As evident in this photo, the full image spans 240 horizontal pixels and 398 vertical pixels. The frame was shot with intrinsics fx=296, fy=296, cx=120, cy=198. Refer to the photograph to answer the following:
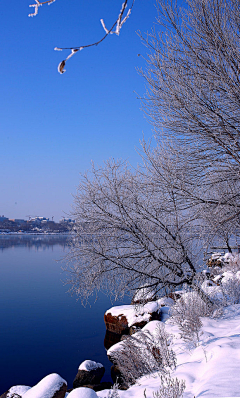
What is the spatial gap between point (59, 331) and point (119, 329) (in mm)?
3281

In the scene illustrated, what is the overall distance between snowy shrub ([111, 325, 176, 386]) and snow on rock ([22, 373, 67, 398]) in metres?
1.17

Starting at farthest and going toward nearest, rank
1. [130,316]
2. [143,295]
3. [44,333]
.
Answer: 1. [44,333]
2. [130,316]
3. [143,295]

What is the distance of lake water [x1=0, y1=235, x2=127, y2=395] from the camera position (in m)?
9.10

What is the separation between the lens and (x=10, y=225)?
12356cm

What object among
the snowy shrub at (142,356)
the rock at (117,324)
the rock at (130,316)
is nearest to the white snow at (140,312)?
the rock at (130,316)

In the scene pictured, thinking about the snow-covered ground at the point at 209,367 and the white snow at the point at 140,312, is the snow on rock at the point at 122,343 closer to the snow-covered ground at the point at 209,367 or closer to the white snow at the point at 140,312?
the snow-covered ground at the point at 209,367

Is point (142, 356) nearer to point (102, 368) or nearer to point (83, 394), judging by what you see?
point (83, 394)

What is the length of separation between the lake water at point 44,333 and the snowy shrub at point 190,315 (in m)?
2.93

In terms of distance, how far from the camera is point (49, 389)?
5.04 meters

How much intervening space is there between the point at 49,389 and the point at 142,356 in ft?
5.70

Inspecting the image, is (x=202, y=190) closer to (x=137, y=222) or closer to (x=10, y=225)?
(x=137, y=222)

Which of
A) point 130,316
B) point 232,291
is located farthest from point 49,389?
point 232,291

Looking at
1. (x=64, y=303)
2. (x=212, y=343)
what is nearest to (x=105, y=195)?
(x=212, y=343)

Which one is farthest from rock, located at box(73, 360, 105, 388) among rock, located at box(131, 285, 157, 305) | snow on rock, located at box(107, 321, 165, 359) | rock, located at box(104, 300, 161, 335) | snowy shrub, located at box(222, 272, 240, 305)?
snowy shrub, located at box(222, 272, 240, 305)
